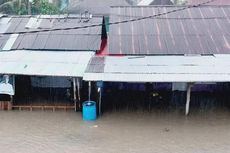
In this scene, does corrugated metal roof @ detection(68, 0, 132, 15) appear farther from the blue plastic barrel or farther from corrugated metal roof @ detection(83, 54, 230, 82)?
the blue plastic barrel

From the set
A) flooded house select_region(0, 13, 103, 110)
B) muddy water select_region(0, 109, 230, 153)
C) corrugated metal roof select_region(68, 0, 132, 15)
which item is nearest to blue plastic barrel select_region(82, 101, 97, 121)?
muddy water select_region(0, 109, 230, 153)

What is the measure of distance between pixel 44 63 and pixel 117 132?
4.21 meters

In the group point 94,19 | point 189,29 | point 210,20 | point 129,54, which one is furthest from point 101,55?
point 210,20

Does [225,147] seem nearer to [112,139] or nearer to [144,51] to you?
[112,139]

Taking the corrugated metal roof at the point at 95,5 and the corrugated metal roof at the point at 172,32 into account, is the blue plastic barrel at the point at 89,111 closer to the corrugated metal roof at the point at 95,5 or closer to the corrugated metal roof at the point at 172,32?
the corrugated metal roof at the point at 172,32

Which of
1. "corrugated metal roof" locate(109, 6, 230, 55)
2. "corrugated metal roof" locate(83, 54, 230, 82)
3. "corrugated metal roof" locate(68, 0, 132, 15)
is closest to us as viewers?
"corrugated metal roof" locate(83, 54, 230, 82)

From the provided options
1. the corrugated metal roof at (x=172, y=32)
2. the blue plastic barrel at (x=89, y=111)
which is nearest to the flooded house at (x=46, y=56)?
the blue plastic barrel at (x=89, y=111)

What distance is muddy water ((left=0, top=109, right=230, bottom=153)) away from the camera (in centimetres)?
1288

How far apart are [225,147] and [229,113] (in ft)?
10.9

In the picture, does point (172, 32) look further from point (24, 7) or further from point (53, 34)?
point (24, 7)

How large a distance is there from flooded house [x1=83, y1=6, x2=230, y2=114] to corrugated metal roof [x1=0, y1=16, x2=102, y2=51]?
34.4 inches

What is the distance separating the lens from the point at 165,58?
16219mm

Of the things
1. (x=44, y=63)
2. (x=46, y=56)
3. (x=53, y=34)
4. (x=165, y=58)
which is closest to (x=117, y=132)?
(x=165, y=58)

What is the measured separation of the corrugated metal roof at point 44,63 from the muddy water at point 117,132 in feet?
6.03
